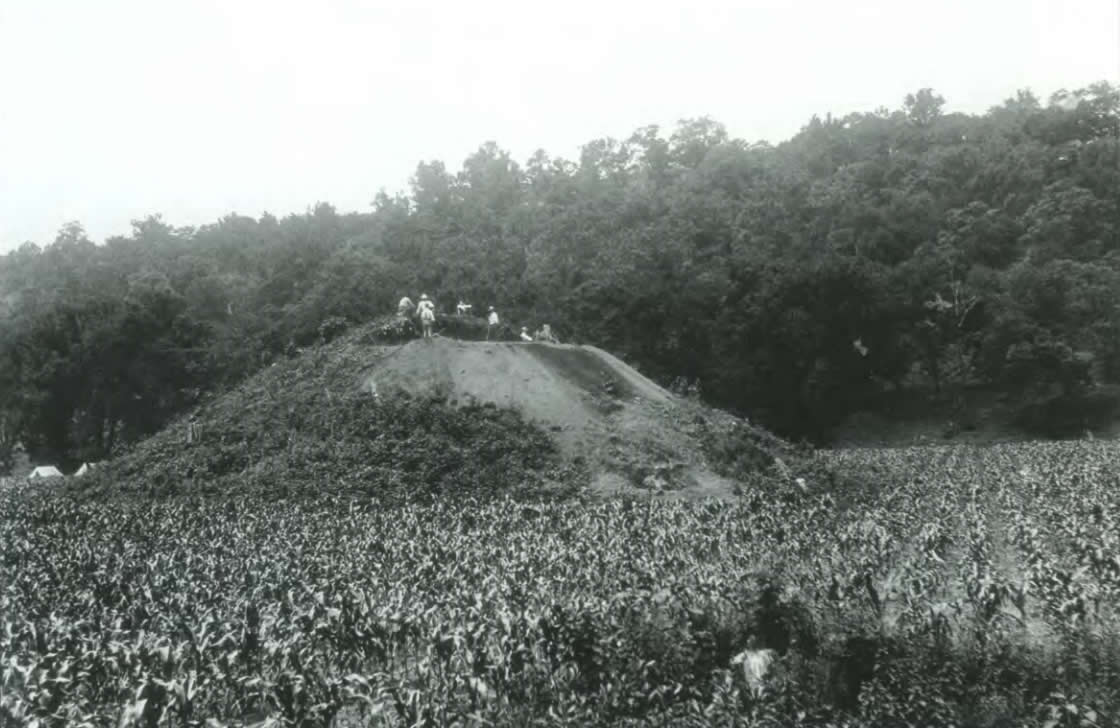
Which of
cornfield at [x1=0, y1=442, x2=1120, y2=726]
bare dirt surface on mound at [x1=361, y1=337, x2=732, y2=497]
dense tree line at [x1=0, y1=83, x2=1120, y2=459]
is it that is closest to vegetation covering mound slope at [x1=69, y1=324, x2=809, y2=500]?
bare dirt surface on mound at [x1=361, y1=337, x2=732, y2=497]

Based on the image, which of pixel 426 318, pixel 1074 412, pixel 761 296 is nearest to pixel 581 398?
pixel 426 318

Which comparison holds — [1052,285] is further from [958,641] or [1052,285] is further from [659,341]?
[958,641]

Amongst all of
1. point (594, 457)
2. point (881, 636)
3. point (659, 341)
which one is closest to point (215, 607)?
point (881, 636)

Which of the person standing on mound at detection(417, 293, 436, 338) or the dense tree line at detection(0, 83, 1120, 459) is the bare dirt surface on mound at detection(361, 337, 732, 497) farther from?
the dense tree line at detection(0, 83, 1120, 459)

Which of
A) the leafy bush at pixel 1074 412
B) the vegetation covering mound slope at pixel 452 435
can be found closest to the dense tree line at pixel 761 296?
the leafy bush at pixel 1074 412

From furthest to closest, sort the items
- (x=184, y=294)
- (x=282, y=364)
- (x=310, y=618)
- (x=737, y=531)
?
(x=184, y=294)
(x=282, y=364)
(x=737, y=531)
(x=310, y=618)
